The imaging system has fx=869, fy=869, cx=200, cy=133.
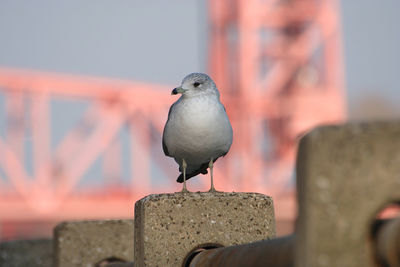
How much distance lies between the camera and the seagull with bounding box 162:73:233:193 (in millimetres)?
3383

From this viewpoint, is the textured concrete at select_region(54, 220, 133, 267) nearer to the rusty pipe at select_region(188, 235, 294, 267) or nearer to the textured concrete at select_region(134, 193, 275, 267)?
the textured concrete at select_region(134, 193, 275, 267)

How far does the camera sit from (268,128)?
31.2 m

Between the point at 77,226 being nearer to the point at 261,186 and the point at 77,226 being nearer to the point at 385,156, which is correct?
the point at 385,156

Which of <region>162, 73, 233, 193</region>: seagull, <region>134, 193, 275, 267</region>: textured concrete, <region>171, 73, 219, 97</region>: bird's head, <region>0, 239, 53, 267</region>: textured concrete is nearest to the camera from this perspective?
<region>134, 193, 275, 267</region>: textured concrete

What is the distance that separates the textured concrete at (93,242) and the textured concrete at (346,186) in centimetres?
260

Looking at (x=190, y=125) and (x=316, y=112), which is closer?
(x=190, y=125)

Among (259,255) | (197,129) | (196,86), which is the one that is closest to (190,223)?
(197,129)

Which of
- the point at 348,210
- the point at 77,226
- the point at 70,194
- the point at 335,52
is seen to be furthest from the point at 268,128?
the point at 348,210

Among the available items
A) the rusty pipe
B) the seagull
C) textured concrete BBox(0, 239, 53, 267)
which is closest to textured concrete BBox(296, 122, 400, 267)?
the rusty pipe

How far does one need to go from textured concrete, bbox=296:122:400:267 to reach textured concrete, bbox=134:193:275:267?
1296mm

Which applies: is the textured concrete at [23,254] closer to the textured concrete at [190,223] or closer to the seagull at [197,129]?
the seagull at [197,129]

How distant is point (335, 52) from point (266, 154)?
4830mm

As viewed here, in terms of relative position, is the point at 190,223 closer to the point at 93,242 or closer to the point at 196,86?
the point at 196,86

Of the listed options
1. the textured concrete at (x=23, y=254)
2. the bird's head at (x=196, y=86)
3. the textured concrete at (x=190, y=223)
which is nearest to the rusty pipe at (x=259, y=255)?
the textured concrete at (x=190, y=223)
